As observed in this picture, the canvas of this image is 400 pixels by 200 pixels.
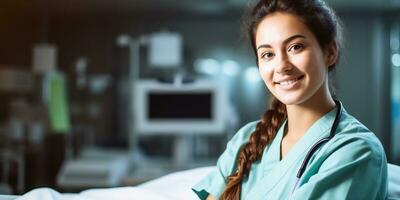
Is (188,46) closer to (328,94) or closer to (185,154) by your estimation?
(185,154)

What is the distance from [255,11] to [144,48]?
2.53 metres

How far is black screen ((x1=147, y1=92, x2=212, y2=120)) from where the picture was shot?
2.18m

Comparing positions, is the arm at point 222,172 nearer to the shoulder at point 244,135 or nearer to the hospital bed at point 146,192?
the shoulder at point 244,135

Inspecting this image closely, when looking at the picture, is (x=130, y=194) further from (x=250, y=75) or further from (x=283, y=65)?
(x=250, y=75)

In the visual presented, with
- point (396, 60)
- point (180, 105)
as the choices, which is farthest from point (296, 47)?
point (396, 60)

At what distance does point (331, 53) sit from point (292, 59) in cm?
9

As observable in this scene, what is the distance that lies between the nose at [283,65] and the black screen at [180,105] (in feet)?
4.60

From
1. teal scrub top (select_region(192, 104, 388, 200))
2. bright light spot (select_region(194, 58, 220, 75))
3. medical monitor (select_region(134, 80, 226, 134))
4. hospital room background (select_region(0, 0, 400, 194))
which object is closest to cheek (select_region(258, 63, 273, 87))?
teal scrub top (select_region(192, 104, 388, 200))

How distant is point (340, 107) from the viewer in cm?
83

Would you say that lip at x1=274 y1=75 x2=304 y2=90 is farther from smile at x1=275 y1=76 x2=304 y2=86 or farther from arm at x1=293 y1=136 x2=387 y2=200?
arm at x1=293 y1=136 x2=387 y2=200

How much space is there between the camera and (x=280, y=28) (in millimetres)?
773

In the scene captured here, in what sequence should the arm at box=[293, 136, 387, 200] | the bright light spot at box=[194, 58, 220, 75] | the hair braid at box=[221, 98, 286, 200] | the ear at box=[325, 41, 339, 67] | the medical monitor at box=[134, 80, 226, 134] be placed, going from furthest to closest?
the bright light spot at box=[194, 58, 220, 75]
the medical monitor at box=[134, 80, 226, 134]
the hair braid at box=[221, 98, 286, 200]
the ear at box=[325, 41, 339, 67]
the arm at box=[293, 136, 387, 200]

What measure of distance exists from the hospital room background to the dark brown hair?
136 centimetres

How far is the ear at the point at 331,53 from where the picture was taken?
0.79m
